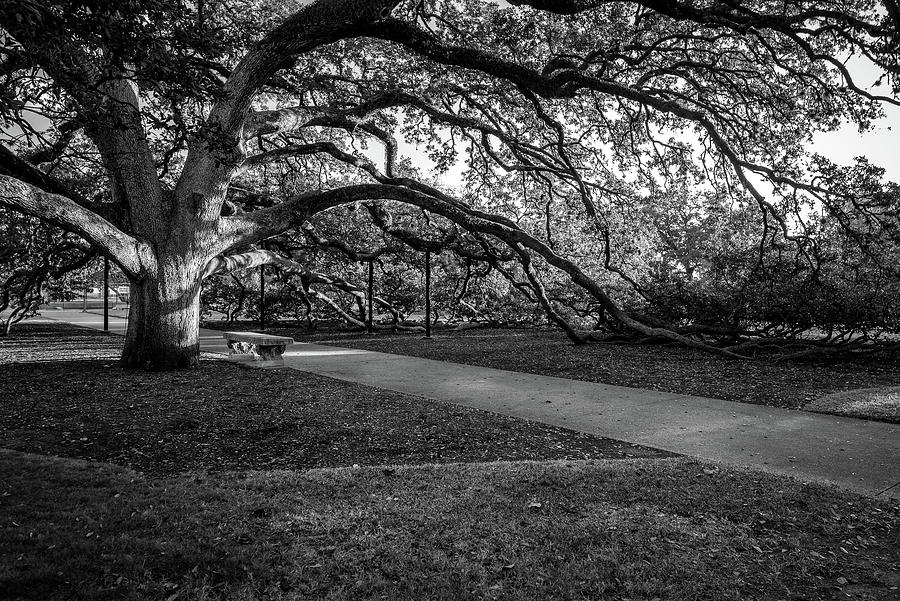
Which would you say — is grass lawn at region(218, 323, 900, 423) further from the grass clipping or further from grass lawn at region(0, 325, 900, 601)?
grass lawn at region(0, 325, 900, 601)

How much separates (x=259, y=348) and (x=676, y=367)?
7932 mm

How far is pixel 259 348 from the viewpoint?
36.1 feet

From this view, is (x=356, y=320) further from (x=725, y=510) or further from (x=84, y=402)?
(x=725, y=510)

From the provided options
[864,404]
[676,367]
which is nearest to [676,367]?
[676,367]

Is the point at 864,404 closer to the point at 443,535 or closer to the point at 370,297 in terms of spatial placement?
the point at 443,535

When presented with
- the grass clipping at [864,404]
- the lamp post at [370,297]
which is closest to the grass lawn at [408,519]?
the grass clipping at [864,404]

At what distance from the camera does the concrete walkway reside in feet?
15.3

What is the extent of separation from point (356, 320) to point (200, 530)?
17473mm

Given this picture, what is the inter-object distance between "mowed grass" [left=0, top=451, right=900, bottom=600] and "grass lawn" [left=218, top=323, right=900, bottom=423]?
3.89 meters

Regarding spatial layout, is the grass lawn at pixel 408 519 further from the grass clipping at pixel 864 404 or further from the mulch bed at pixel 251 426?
the grass clipping at pixel 864 404

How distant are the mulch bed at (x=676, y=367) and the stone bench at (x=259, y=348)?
2.95 meters

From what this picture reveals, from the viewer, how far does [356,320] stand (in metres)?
20.7

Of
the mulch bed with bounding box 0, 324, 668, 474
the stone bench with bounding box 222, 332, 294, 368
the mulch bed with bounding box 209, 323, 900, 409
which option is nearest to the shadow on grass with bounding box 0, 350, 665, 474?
the mulch bed with bounding box 0, 324, 668, 474

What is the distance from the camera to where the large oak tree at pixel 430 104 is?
294 inches
